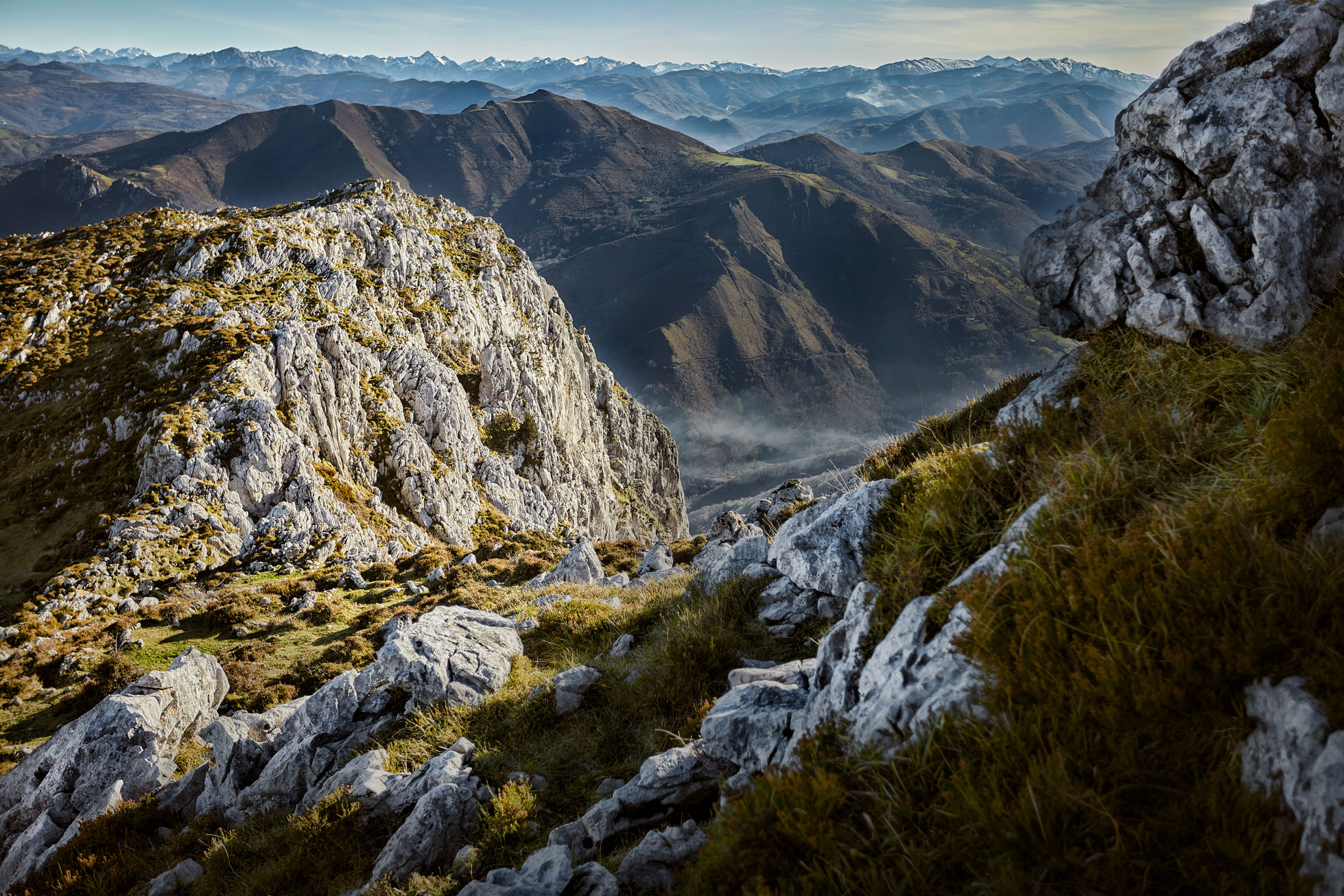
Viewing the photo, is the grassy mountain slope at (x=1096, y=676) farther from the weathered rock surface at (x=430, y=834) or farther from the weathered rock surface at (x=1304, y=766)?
the weathered rock surface at (x=430, y=834)

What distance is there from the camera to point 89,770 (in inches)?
396

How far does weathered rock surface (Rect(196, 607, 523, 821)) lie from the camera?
8.37m

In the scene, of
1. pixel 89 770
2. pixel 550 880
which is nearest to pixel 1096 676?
pixel 550 880

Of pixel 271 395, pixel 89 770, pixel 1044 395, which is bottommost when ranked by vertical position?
pixel 89 770

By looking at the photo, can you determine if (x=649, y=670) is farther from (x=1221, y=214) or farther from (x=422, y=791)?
(x=1221, y=214)

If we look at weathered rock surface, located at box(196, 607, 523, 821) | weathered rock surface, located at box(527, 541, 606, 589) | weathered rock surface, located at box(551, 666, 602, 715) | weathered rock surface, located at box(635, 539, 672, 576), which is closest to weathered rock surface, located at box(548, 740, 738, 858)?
weathered rock surface, located at box(196, 607, 523, 821)

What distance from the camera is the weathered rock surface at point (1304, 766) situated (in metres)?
2.74

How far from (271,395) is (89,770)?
912 inches

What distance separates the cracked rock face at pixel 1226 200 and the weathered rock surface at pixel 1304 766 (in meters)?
5.01

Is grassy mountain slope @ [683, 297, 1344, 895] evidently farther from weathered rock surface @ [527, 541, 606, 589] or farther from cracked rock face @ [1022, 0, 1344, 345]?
weathered rock surface @ [527, 541, 606, 589]

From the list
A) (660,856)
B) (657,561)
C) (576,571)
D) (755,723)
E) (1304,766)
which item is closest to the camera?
(1304,766)

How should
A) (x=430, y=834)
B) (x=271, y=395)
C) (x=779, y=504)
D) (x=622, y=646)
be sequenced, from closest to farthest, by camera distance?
(x=430, y=834) → (x=622, y=646) → (x=779, y=504) → (x=271, y=395)

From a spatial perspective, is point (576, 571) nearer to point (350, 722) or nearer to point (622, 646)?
point (622, 646)

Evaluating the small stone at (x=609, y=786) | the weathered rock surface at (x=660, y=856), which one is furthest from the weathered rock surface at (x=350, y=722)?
the weathered rock surface at (x=660, y=856)
